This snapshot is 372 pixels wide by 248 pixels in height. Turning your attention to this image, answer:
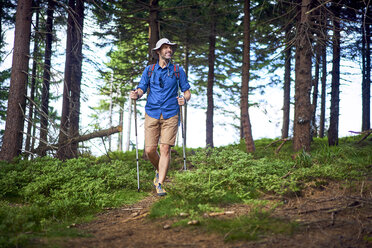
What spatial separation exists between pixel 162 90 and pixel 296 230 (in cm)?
385

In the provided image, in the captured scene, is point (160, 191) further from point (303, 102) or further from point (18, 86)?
point (303, 102)

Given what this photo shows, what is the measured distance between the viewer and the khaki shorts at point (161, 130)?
19.1 feet

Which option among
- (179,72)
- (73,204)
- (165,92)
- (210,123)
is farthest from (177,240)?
(210,123)

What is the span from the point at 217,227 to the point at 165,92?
336 centimetres

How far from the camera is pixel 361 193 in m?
3.99

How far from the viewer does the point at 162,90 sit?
5.95m

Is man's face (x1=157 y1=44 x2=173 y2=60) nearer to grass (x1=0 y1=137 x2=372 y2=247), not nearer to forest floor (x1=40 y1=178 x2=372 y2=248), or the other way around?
grass (x1=0 y1=137 x2=372 y2=247)

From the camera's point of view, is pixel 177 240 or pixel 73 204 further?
pixel 73 204

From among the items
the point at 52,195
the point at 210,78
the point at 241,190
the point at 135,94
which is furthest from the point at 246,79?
the point at 52,195

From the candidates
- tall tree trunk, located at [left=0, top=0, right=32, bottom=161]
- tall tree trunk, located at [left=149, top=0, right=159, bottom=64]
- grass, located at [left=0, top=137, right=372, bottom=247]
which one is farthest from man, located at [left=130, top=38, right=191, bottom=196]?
tall tree trunk, located at [left=149, top=0, right=159, bottom=64]

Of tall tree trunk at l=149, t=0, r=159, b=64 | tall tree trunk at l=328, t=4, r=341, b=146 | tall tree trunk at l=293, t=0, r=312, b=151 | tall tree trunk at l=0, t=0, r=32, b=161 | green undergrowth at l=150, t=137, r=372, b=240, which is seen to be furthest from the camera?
tall tree trunk at l=328, t=4, r=341, b=146

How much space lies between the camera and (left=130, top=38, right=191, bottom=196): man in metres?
5.84

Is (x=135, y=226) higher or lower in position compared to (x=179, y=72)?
lower

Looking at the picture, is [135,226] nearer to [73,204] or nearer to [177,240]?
[177,240]
